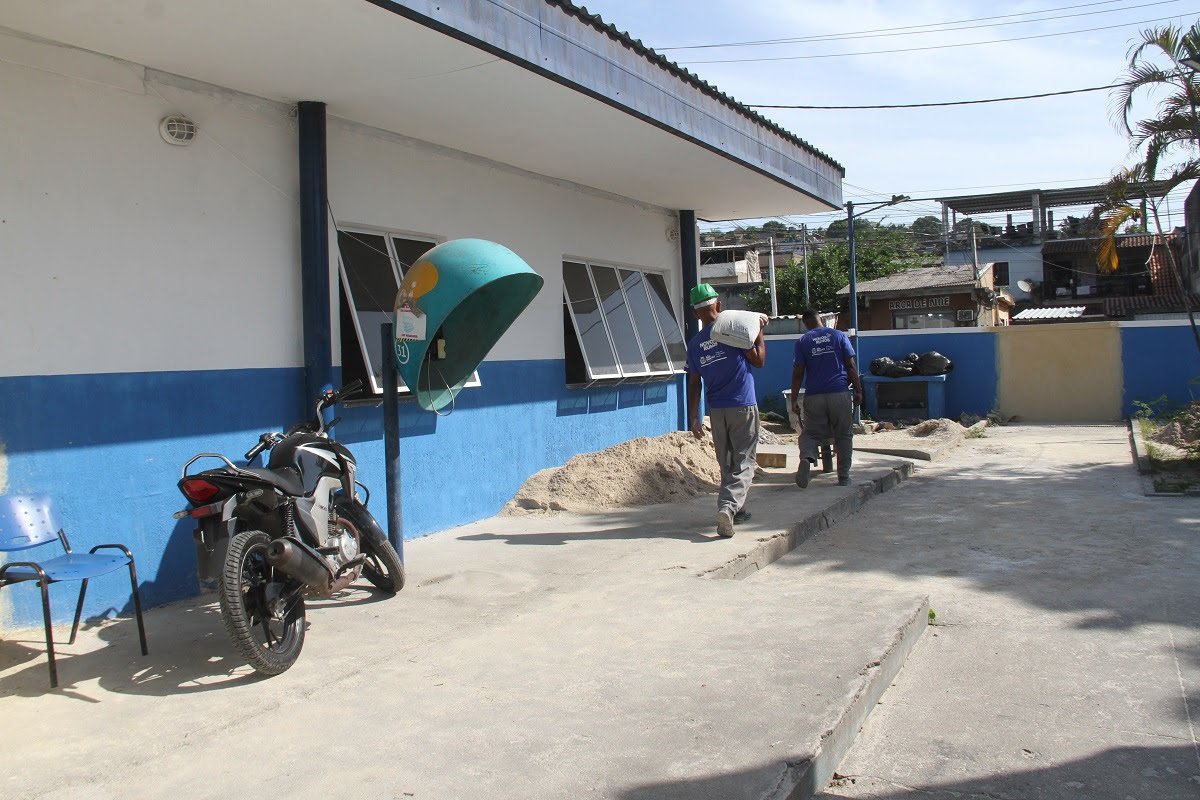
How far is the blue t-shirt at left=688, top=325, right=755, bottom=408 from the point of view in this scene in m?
7.23

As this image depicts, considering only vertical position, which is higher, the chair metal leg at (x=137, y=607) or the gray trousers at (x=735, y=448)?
the gray trousers at (x=735, y=448)

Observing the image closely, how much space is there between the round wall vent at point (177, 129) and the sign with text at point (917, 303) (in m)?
35.2

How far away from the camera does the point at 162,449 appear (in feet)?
18.1

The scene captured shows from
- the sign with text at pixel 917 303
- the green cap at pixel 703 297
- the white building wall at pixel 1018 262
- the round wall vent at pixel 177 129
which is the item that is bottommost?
the green cap at pixel 703 297

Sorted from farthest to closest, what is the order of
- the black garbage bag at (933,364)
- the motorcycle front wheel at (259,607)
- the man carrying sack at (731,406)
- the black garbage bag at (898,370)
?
the black garbage bag at (898,370) < the black garbage bag at (933,364) < the man carrying sack at (731,406) < the motorcycle front wheel at (259,607)

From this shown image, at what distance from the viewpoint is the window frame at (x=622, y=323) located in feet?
32.1

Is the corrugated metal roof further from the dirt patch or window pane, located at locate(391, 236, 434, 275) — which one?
window pane, located at locate(391, 236, 434, 275)

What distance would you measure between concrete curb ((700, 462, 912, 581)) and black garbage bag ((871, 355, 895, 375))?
8.89 meters

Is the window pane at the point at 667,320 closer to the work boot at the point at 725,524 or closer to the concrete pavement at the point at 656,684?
the work boot at the point at 725,524

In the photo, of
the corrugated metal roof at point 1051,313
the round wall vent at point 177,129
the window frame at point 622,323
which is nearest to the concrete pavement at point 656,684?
the round wall vent at point 177,129

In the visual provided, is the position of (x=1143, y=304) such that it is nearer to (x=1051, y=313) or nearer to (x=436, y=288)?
(x=1051, y=313)

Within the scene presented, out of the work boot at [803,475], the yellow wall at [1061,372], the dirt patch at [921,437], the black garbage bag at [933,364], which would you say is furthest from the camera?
the black garbage bag at [933,364]

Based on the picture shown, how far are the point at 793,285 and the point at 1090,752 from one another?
149 feet

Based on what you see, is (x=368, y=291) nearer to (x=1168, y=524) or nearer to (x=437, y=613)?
(x=437, y=613)
